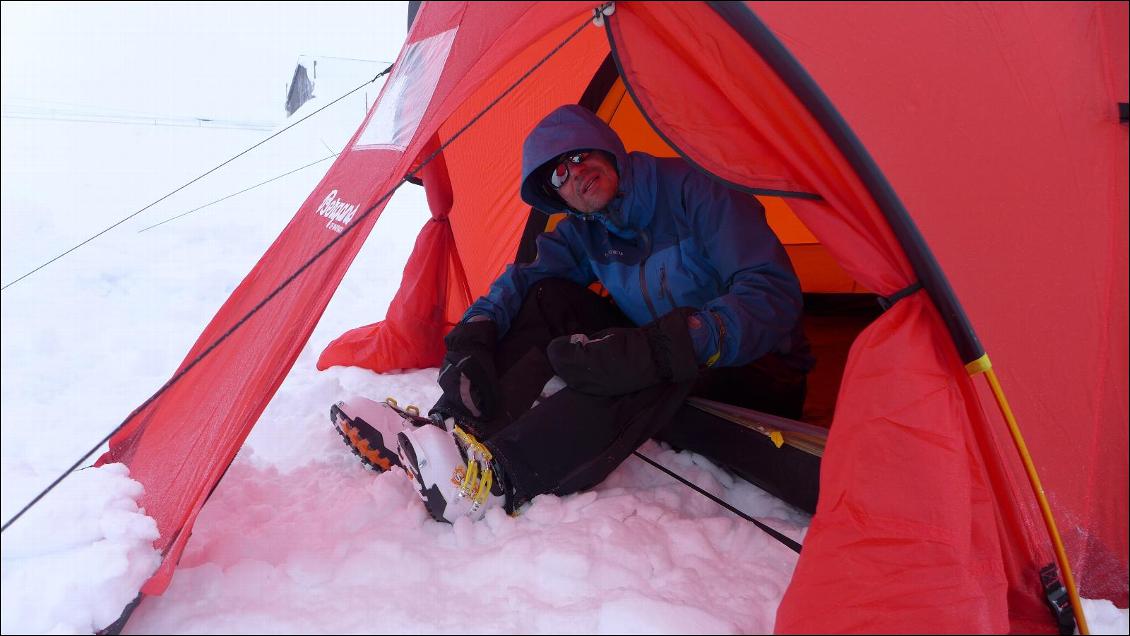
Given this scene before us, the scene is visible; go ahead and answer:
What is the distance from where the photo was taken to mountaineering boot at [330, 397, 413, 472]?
188cm

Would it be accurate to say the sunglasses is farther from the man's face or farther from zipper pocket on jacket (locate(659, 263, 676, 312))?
zipper pocket on jacket (locate(659, 263, 676, 312))

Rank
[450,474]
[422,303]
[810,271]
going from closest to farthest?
[450,474], [422,303], [810,271]

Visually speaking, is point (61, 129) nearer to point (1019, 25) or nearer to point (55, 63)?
point (55, 63)

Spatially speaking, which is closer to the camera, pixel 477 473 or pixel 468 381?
pixel 477 473

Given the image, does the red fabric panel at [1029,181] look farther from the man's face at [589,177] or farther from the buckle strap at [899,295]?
the man's face at [589,177]

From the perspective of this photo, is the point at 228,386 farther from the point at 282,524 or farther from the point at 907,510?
the point at 907,510

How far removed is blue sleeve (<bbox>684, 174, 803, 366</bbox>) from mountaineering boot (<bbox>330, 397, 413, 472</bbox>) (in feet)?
2.76

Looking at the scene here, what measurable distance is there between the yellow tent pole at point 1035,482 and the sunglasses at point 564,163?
1.04 meters

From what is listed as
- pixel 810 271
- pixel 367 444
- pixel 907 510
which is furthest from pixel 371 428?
pixel 810 271

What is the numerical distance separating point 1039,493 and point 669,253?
1.00 m

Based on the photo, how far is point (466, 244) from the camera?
114 inches

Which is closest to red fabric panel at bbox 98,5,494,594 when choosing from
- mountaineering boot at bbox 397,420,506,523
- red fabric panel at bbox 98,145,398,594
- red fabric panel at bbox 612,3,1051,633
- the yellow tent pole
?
red fabric panel at bbox 98,145,398,594

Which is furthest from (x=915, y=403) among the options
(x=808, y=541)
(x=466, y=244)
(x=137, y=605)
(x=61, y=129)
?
(x=61, y=129)

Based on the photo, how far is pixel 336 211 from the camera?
72.1 inches
